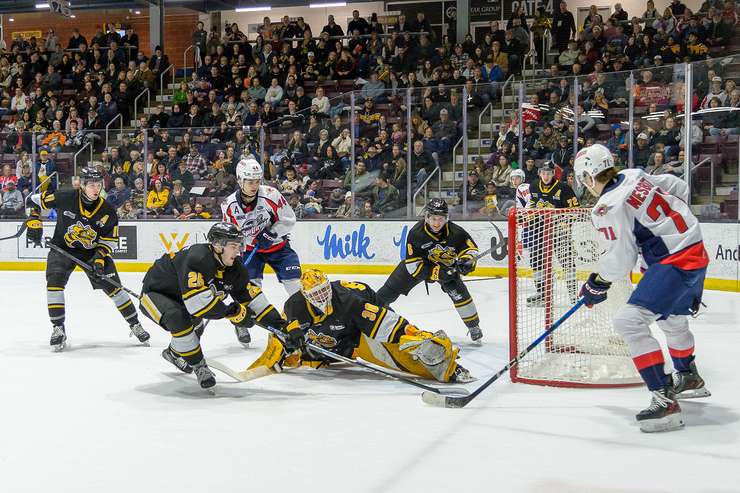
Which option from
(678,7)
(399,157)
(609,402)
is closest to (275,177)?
(399,157)

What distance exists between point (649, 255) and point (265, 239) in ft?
9.68

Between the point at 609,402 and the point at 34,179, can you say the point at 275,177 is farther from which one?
the point at 609,402

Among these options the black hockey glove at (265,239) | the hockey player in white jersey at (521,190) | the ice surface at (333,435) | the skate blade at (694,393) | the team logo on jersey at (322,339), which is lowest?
the ice surface at (333,435)

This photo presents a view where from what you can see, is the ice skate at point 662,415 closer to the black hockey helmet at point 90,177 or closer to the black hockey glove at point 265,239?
the black hockey glove at point 265,239

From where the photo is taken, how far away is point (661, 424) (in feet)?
11.6

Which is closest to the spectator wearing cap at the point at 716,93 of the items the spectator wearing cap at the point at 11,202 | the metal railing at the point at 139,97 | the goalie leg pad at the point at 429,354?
the goalie leg pad at the point at 429,354

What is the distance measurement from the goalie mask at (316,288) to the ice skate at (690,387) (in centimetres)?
177

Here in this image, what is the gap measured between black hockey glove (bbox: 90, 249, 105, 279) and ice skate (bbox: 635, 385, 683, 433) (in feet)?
12.4

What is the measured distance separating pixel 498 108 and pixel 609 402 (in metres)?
6.75

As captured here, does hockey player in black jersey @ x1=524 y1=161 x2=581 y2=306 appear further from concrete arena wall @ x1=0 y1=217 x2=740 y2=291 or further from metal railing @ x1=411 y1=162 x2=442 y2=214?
metal railing @ x1=411 y1=162 x2=442 y2=214

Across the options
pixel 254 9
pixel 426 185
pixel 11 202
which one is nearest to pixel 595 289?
pixel 426 185

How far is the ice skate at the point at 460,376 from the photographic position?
4551mm

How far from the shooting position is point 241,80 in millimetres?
15117

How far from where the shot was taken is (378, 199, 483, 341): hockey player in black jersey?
5.78 meters
